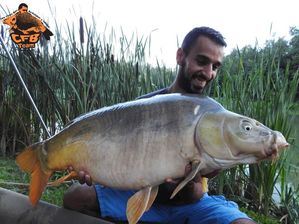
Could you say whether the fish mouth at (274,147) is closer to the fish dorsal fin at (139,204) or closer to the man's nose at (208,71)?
the fish dorsal fin at (139,204)

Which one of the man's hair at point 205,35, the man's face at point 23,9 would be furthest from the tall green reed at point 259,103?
the man's face at point 23,9

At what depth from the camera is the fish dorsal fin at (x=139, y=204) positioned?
1598 millimetres

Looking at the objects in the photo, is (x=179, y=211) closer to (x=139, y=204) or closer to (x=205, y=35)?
(x=139, y=204)

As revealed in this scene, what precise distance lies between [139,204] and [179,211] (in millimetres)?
695

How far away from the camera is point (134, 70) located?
3861 millimetres

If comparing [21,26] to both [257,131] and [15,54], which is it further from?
[257,131]

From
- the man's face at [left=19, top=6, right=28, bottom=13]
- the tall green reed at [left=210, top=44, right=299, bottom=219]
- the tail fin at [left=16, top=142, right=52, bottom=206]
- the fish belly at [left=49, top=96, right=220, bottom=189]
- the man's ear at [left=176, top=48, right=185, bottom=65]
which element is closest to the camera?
the fish belly at [left=49, top=96, right=220, bottom=189]

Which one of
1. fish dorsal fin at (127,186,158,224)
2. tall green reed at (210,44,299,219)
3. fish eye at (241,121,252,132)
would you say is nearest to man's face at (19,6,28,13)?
tall green reed at (210,44,299,219)

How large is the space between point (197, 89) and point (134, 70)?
1.58 m

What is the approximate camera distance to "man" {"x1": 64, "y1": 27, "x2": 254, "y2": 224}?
219 centimetres

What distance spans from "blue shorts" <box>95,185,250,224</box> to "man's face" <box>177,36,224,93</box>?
61 centimetres

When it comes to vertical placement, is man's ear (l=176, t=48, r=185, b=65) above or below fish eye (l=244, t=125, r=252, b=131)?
above

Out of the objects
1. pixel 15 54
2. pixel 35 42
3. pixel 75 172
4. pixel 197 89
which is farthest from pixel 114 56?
pixel 75 172

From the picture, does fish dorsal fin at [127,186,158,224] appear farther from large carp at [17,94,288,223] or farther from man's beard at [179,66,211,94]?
man's beard at [179,66,211,94]
